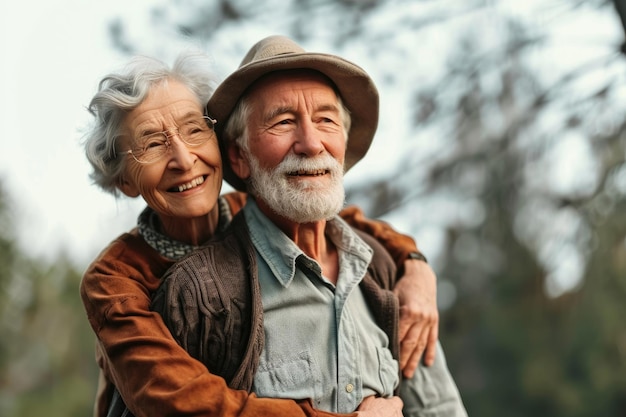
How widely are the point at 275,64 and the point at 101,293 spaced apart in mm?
935

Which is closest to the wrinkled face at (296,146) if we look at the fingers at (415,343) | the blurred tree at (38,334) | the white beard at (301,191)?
the white beard at (301,191)

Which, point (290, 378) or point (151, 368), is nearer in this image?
point (151, 368)

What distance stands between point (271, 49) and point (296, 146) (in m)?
0.37

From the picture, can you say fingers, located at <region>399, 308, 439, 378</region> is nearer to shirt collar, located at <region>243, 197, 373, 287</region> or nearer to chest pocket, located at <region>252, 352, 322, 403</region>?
shirt collar, located at <region>243, 197, 373, 287</region>

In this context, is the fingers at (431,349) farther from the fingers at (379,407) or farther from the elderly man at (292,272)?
the fingers at (379,407)

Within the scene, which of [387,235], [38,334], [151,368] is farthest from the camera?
[38,334]

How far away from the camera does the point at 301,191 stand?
2.75m

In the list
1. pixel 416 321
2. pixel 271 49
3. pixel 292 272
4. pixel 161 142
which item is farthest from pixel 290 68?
pixel 416 321

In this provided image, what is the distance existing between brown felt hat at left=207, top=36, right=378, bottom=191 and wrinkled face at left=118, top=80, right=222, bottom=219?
127 mm

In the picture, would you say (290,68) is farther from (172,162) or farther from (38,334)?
(38,334)

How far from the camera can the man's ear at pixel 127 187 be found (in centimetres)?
289

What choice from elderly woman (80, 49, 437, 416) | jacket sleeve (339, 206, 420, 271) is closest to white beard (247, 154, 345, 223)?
elderly woman (80, 49, 437, 416)

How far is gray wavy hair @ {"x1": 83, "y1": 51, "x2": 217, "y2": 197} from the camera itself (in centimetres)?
277

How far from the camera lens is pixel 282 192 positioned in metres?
2.75
